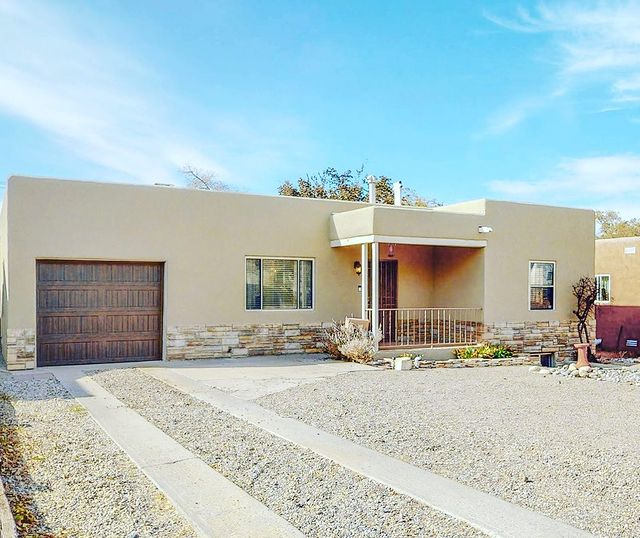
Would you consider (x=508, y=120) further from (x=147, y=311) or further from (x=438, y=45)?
(x=147, y=311)

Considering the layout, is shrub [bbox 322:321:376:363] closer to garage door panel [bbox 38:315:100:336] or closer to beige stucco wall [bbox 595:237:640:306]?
garage door panel [bbox 38:315:100:336]

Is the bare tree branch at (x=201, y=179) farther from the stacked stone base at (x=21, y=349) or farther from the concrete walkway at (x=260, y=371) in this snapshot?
the stacked stone base at (x=21, y=349)

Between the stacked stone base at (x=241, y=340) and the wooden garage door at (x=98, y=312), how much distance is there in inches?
18.9

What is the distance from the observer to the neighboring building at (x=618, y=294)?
19.2 meters

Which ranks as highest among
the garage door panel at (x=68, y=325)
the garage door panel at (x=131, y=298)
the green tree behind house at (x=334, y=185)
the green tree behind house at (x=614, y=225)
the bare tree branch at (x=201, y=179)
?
the bare tree branch at (x=201, y=179)

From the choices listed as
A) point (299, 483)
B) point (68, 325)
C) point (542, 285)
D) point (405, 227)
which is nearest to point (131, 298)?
point (68, 325)

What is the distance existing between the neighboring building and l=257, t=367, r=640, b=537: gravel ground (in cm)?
901

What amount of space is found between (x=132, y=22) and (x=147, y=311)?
624 centimetres

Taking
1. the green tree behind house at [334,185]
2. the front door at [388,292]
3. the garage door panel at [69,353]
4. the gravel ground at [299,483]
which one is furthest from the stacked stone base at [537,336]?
the green tree behind house at [334,185]

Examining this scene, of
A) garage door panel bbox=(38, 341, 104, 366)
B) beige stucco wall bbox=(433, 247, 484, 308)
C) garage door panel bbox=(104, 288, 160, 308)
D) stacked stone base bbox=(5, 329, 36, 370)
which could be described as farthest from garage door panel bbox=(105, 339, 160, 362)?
beige stucco wall bbox=(433, 247, 484, 308)

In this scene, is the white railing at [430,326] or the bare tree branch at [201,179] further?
the bare tree branch at [201,179]

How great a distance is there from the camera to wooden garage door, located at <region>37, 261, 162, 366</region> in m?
11.8

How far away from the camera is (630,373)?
12.6m

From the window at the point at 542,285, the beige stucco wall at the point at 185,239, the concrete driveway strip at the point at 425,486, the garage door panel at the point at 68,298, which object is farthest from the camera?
the window at the point at 542,285
